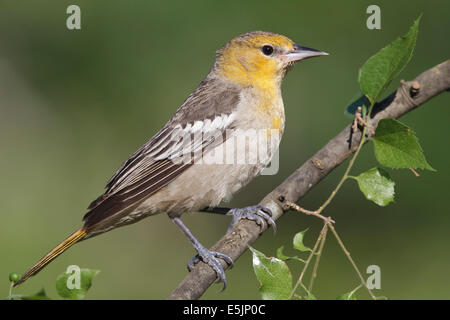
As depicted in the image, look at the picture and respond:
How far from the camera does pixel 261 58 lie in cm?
379

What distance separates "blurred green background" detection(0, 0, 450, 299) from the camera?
4.59 meters

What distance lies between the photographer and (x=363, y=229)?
15.8 feet

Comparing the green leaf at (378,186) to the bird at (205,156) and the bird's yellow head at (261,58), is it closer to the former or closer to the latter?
the bird at (205,156)

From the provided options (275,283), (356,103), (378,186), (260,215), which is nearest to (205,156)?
(260,215)

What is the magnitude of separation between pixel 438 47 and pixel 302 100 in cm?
134

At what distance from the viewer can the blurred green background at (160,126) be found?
15.1 feet

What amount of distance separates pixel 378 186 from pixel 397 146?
7.3 inches

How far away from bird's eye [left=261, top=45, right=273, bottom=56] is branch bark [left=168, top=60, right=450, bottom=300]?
1.04 meters

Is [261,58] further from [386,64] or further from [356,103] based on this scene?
[386,64]

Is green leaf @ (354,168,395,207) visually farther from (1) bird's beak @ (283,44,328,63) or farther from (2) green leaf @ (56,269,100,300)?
(1) bird's beak @ (283,44,328,63)

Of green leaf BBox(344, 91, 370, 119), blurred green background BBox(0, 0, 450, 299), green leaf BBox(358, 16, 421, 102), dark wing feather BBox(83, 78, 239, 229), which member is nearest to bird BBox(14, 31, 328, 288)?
dark wing feather BBox(83, 78, 239, 229)

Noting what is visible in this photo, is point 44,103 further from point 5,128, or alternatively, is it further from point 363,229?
point 363,229

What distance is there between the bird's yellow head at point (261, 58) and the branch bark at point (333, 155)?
0.88m

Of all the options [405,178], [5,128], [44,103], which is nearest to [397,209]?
[405,178]
